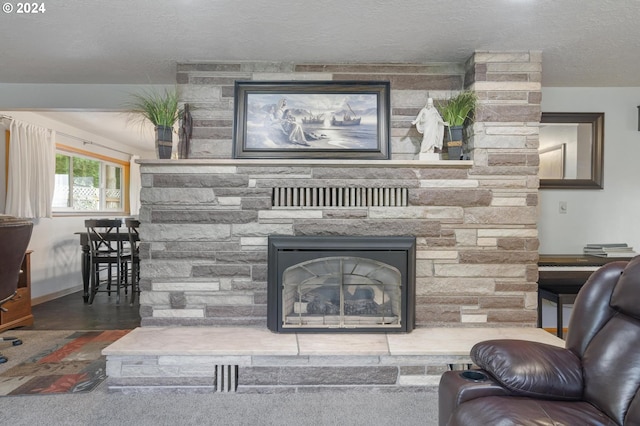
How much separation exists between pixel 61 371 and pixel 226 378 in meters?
1.21

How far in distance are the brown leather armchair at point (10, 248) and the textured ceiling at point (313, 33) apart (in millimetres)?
1199

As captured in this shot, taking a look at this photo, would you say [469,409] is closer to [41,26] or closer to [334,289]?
[334,289]

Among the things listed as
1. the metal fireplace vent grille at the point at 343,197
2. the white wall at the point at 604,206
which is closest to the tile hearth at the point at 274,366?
the metal fireplace vent grille at the point at 343,197

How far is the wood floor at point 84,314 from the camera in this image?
3552 millimetres

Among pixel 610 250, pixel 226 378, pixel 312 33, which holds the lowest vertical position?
pixel 226 378

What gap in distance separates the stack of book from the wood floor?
13.8 feet

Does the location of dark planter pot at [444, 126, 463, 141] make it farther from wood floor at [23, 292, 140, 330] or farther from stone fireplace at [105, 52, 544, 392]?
wood floor at [23, 292, 140, 330]

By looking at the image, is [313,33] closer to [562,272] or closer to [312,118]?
[312,118]

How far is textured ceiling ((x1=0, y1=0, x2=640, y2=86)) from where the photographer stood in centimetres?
205

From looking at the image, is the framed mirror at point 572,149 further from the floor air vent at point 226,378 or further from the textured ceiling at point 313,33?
the floor air vent at point 226,378

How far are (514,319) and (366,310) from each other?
1.07 metres

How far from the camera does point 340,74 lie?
2.81 metres

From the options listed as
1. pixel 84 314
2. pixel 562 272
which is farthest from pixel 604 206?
pixel 84 314

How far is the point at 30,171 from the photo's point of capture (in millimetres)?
4266
